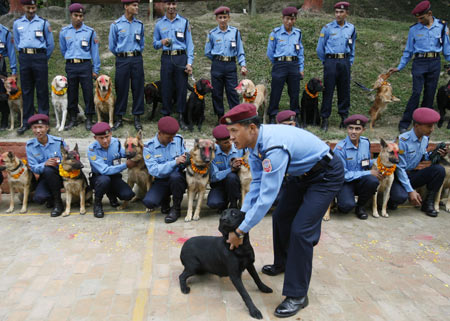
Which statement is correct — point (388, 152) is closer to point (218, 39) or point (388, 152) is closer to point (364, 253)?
point (364, 253)

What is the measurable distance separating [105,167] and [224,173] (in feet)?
5.96

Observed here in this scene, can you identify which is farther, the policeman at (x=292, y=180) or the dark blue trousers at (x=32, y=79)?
the dark blue trousers at (x=32, y=79)

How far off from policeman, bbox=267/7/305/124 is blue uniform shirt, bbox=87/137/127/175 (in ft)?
12.8

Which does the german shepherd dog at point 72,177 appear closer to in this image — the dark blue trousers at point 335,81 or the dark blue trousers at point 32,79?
the dark blue trousers at point 32,79

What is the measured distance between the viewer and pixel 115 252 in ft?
14.4

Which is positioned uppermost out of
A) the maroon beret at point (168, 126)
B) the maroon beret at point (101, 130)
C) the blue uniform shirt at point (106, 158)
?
the maroon beret at point (168, 126)

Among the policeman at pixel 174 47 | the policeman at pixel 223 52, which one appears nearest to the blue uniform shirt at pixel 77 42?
the policeman at pixel 174 47

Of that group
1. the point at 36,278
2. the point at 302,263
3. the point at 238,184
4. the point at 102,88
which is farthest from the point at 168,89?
the point at 302,263

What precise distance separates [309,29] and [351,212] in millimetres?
8542

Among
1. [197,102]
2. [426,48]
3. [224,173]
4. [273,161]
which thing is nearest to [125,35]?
[197,102]

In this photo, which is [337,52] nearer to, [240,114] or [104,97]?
[104,97]

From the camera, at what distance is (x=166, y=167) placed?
5.46 meters

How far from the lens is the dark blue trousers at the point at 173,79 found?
306 inches

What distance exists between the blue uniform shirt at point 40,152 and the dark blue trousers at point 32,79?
241 cm
